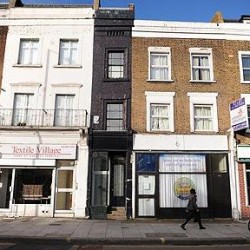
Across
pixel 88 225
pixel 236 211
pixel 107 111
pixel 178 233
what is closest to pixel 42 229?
pixel 88 225

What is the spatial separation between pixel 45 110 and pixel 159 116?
603 cm

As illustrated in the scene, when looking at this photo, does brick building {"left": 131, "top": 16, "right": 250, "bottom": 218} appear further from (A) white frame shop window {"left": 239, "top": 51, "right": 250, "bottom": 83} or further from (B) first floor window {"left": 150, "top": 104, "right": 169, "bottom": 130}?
(A) white frame shop window {"left": 239, "top": 51, "right": 250, "bottom": 83}

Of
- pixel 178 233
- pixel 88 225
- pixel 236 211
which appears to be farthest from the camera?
pixel 236 211

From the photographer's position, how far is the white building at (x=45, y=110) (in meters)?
15.9

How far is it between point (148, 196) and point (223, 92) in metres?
6.90

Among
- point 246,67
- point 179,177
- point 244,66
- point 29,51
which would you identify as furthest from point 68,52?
point 246,67

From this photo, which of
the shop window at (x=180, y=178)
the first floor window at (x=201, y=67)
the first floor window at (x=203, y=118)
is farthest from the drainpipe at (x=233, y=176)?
the first floor window at (x=201, y=67)

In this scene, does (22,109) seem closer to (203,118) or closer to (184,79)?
(184,79)

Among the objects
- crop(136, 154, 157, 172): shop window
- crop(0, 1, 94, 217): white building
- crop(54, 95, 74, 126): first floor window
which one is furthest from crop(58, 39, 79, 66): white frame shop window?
crop(136, 154, 157, 172): shop window

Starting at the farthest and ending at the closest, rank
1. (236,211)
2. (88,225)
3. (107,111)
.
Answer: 1. (107,111)
2. (236,211)
3. (88,225)

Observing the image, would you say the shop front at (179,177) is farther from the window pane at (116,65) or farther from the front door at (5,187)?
the front door at (5,187)

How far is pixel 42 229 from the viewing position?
479 inches

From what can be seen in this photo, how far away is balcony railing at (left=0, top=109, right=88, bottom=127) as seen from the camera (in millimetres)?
16484

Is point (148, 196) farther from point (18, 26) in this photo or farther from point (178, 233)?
point (18, 26)
